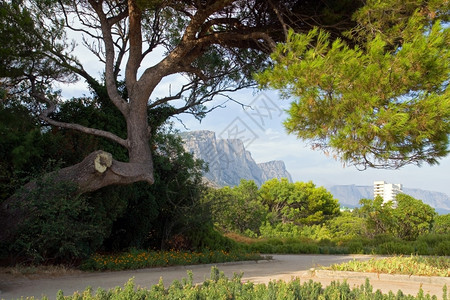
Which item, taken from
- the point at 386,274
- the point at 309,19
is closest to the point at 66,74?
the point at 309,19

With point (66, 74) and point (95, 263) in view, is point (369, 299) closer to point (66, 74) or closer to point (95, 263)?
point (95, 263)

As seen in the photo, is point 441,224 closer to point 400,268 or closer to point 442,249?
point 442,249

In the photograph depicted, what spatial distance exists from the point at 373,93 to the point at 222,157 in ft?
33.6

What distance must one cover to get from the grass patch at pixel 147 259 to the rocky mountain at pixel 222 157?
2.56 meters

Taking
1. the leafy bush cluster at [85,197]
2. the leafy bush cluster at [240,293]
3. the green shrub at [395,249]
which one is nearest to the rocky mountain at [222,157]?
the leafy bush cluster at [85,197]

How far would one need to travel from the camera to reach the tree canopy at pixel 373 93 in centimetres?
499

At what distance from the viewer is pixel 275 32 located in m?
8.09

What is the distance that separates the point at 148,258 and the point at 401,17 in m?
6.85

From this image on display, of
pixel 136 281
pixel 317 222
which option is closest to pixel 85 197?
pixel 136 281

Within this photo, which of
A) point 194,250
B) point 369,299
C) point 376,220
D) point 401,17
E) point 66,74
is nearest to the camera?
point 369,299

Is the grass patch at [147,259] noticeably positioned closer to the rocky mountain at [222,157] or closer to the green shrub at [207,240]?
the green shrub at [207,240]

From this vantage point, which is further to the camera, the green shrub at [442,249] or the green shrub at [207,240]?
→ the green shrub at [442,249]

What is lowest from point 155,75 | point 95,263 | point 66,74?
point 95,263

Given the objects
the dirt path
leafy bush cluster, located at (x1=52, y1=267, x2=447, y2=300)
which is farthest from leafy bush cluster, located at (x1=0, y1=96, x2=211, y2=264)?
leafy bush cluster, located at (x1=52, y1=267, x2=447, y2=300)
